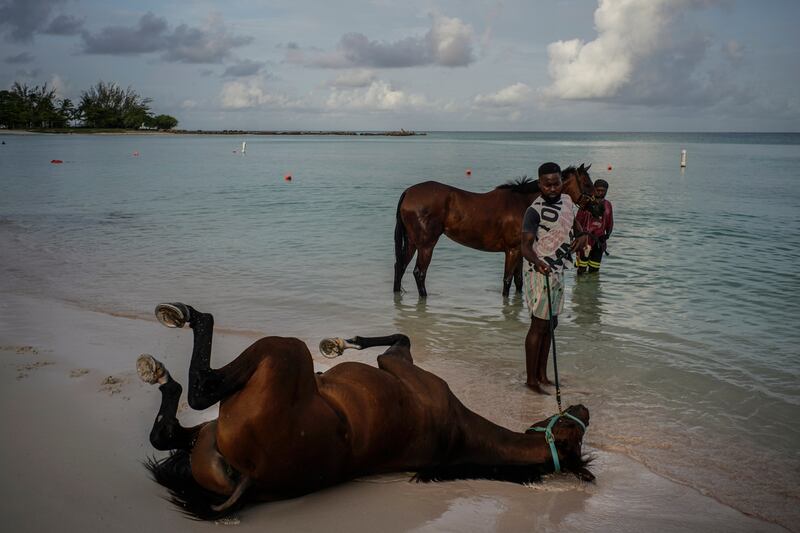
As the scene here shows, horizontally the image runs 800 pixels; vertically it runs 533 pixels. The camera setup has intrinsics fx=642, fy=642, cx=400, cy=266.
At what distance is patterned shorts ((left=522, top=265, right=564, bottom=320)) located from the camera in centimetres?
496

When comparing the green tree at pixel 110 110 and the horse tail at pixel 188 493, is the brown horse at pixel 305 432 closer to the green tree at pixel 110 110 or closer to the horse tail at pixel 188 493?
the horse tail at pixel 188 493

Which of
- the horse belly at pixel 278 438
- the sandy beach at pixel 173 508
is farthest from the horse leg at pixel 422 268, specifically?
the horse belly at pixel 278 438

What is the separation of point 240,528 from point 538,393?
300 cm

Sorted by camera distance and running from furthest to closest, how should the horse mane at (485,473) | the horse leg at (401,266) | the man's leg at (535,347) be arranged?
the horse leg at (401,266) → the man's leg at (535,347) → the horse mane at (485,473)

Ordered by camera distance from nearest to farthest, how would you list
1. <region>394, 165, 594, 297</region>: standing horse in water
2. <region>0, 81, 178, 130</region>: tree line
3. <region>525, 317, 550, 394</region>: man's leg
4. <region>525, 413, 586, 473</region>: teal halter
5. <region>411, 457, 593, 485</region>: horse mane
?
<region>411, 457, 593, 485</region>: horse mane, <region>525, 413, 586, 473</region>: teal halter, <region>525, 317, 550, 394</region>: man's leg, <region>394, 165, 594, 297</region>: standing horse in water, <region>0, 81, 178, 130</region>: tree line

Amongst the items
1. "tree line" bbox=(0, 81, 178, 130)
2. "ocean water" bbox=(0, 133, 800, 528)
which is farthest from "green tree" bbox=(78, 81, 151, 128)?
"ocean water" bbox=(0, 133, 800, 528)

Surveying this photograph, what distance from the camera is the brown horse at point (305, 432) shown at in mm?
2760

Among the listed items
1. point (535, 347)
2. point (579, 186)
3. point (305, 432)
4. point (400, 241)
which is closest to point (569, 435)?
point (305, 432)

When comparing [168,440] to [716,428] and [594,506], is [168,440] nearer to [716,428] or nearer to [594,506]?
[594,506]

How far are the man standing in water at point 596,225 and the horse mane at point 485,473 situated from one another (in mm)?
6756

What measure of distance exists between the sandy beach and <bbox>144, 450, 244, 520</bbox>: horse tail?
0.18ft

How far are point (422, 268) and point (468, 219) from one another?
3.02 ft

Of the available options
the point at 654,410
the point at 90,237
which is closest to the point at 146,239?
the point at 90,237

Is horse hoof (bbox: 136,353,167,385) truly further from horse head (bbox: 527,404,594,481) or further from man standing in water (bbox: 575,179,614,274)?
man standing in water (bbox: 575,179,614,274)
